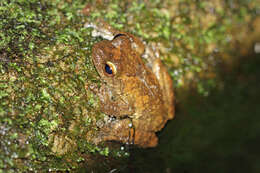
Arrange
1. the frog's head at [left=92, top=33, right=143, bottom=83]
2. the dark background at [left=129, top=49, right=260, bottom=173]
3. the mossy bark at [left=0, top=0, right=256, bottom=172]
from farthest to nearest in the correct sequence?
the dark background at [left=129, top=49, right=260, bottom=173] → the frog's head at [left=92, top=33, right=143, bottom=83] → the mossy bark at [left=0, top=0, right=256, bottom=172]

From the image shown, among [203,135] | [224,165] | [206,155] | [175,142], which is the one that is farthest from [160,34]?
[224,165]

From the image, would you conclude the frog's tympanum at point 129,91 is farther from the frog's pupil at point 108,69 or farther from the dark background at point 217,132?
the dark background at point 217,132

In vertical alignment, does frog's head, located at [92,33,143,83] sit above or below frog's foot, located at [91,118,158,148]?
above

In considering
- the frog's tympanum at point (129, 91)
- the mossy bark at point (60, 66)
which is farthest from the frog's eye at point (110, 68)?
the mossy bark at point (60, 66)

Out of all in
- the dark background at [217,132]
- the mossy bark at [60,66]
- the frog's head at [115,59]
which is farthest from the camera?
the dark background at [217,132]

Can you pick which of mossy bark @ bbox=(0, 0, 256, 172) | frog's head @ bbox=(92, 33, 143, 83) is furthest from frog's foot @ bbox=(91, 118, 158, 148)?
frog's head @ bbox=(92, 33, 143, 83)

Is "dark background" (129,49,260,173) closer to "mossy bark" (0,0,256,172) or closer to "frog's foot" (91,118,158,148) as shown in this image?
"frog's foot" (91,118,158,148)

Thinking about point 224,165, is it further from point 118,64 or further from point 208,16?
point 118,64

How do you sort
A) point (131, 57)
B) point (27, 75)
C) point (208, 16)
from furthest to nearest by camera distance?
point (208, 16)
point (131, 57)
point (27, 75)
